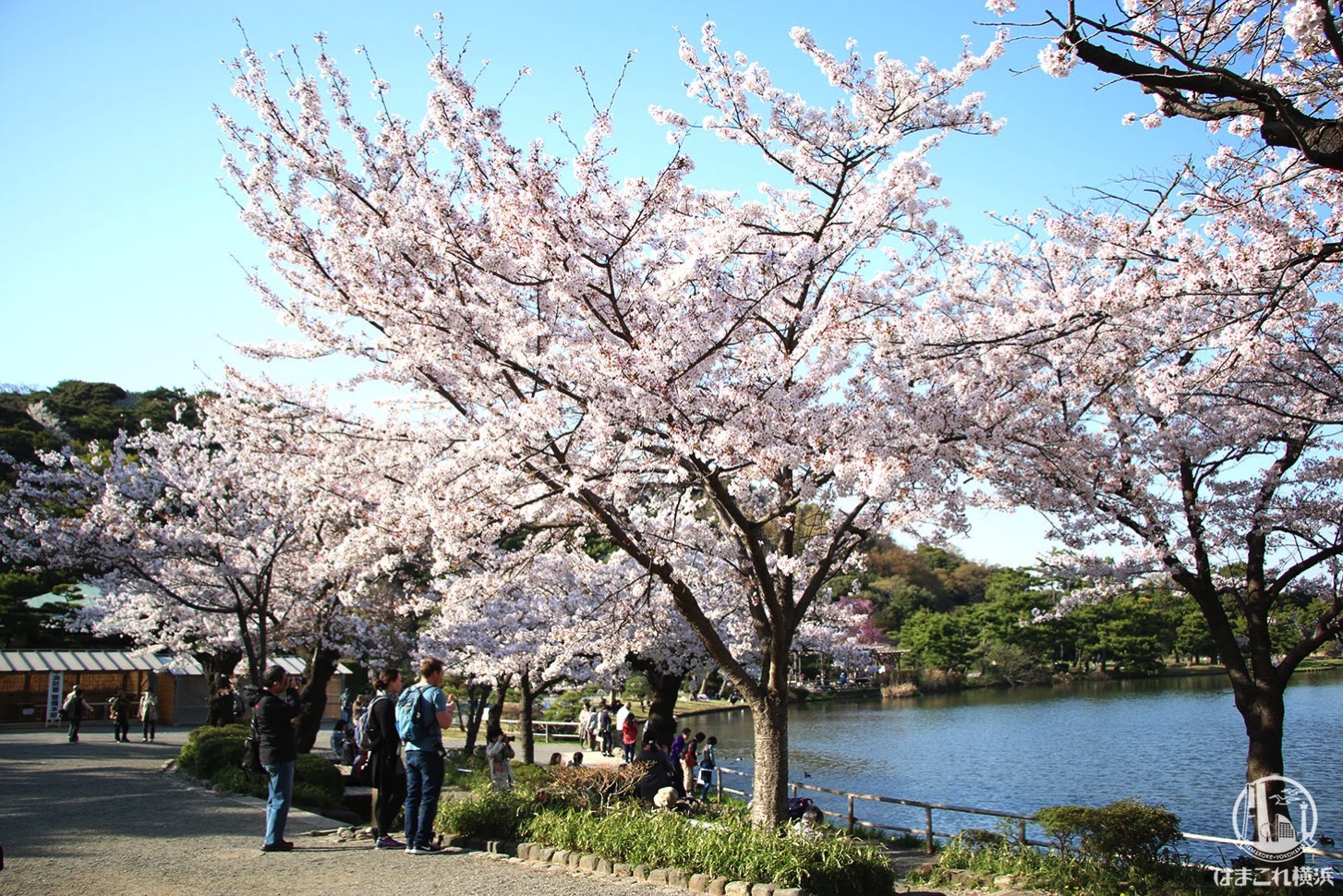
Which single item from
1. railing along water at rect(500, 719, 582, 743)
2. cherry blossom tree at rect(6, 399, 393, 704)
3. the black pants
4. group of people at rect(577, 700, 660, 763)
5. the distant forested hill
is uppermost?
the distant forested hill

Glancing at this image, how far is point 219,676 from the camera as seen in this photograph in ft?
57.5

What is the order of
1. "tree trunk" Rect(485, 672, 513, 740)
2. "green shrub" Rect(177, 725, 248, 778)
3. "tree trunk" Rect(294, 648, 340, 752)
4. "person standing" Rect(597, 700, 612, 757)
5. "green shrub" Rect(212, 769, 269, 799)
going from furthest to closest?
1. "person standing" Rect(597, 700, 612, 757)
2. "tree trunk" Rect(485, 672, 513, 740)
3. "tree trunk" Rect(294, 648, 340, 752)
4. "green shrub" Rect(177, 725, 248, 778)
5. "green shrub" Rect(212, 769, 269, 799)

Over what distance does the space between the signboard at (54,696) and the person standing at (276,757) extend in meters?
24.1

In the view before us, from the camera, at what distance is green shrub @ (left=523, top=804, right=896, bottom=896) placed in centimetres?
533

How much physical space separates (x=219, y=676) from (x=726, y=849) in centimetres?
1525

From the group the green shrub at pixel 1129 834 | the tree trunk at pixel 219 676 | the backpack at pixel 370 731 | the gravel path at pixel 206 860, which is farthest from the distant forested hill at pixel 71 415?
the green shrub at pixel 1129 834

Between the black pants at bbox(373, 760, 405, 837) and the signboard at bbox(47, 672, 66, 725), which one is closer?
the black pants at bbox(373, 760, 405, 837)

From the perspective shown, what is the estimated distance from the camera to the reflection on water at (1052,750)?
16.0 meters

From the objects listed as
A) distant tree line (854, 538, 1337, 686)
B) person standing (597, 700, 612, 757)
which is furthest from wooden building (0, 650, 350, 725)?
distant tree line (854, 538, 1337, 686)

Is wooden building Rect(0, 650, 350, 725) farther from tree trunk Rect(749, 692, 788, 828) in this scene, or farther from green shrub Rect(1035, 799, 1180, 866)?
green shrub Rect(1035, 799, 1180, 866)

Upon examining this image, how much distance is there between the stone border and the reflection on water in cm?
880

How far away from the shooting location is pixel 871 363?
7004mm

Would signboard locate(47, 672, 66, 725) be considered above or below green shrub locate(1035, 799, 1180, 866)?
below

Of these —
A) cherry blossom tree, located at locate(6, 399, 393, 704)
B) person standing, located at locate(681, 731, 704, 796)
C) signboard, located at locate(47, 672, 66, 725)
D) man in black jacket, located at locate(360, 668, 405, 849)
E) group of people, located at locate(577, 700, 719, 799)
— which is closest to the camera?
man in black jacket, located at locate(360, 668, 405, 849)
